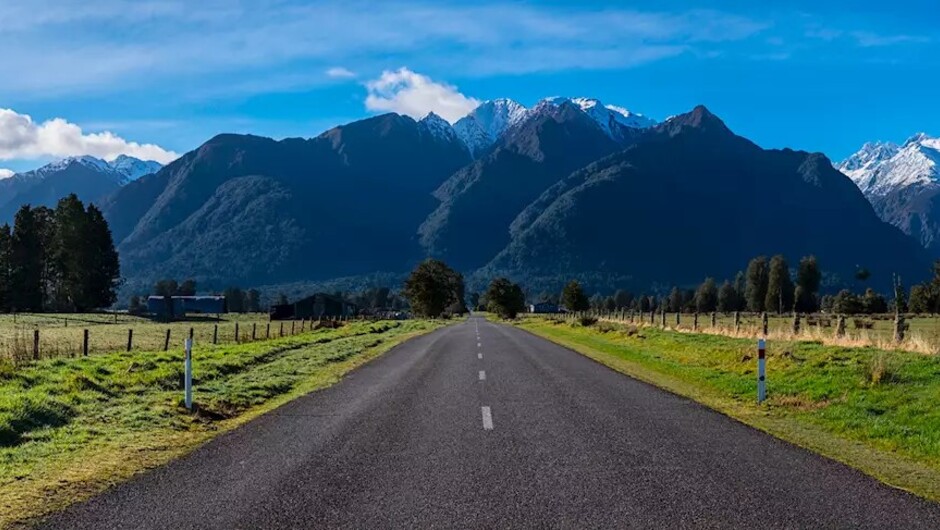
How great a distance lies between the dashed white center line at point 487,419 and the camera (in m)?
12.1

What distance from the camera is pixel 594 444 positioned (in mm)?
10586

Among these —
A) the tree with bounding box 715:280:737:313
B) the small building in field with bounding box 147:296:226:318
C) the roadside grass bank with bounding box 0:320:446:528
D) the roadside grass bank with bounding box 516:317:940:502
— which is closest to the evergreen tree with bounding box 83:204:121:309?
the small building in field with bounding box 147:296:226:318

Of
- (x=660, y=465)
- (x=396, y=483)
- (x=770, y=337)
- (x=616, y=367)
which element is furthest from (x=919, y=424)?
(x=770, y=337)

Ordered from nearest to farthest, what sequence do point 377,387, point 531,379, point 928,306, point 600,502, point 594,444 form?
point 600,502 < point 594,444 < point 377,387 < point 531,379 < point 928,306

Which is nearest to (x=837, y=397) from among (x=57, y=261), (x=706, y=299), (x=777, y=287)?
(x=57, y=261)

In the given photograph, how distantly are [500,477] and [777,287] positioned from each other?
148 meters

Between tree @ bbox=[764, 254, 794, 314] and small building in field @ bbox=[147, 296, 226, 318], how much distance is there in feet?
347

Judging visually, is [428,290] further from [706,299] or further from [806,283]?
[806,283]

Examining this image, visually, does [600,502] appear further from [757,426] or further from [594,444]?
[757,426]

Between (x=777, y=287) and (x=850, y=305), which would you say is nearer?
(x=850, y=305)

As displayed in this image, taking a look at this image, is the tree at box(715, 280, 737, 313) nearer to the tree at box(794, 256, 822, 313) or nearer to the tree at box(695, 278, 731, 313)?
the tree at box(695, 278, 731, 313)

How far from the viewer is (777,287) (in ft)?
474

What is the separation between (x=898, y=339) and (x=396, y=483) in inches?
746

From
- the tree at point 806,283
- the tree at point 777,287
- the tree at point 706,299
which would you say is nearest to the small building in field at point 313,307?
the tree at point 706,299
